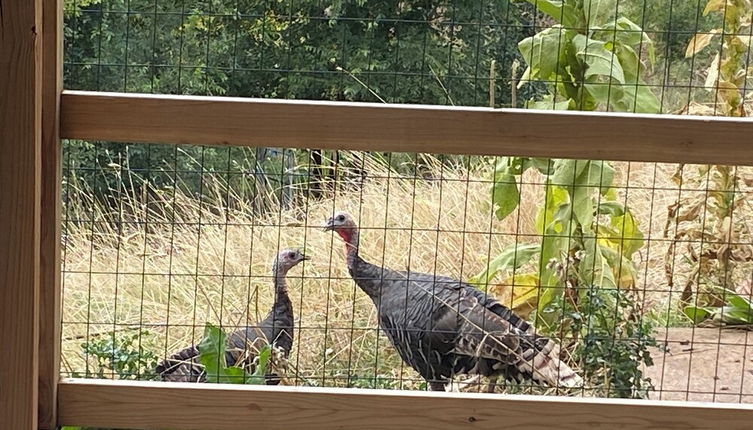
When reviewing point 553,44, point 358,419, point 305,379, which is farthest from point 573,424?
point 553,44

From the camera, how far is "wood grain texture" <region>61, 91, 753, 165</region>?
2.26 metres

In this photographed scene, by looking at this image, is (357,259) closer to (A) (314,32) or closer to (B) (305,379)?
(B) (305,379)

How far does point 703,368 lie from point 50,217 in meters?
2.46

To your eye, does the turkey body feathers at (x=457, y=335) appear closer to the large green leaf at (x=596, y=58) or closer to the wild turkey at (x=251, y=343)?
the wild turkey at (x=251, y=343)

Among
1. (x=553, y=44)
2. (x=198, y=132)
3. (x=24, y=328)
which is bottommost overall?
(x=24, y=328)

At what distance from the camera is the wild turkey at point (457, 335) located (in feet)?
10.5

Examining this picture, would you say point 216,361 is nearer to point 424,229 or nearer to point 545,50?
point 424,229

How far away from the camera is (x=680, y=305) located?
4.32 m

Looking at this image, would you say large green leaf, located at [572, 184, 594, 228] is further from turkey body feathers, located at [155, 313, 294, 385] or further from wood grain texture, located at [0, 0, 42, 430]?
wood grain texture, located at [0, 0, 42, 430]

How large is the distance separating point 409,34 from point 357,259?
0.89 meters

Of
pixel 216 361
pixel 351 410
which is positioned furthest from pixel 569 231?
pixel 351 410

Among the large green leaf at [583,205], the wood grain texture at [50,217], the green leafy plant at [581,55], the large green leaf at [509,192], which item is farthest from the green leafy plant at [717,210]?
the wood grain texture at [50,217]

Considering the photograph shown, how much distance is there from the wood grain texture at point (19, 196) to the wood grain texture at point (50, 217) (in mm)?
62

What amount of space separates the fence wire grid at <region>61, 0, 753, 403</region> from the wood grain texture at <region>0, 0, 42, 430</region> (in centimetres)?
68
